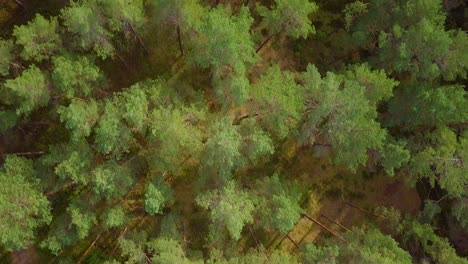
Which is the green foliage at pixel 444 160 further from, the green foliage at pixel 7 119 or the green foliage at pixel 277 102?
the green foliage at pixel 7 119

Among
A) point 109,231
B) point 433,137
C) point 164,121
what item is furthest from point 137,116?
point 433,137

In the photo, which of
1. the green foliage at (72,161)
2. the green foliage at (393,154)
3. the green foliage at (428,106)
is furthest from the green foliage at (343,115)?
the green foliage at (72,161)

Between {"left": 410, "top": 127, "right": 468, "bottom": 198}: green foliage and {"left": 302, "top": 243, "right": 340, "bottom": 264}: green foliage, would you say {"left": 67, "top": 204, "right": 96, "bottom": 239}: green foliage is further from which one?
{"left": 410, "top": 127, "right": 468, "bottom": 198}: green foliage

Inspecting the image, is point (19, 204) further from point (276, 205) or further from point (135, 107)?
point (276, 205)

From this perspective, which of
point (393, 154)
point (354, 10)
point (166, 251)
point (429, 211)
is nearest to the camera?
point (166, 251)

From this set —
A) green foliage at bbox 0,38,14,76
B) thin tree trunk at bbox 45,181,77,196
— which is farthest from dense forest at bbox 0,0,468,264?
thin tree trunk at bbox 45,181,77,196

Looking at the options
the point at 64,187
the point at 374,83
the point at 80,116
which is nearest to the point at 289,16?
the point at 374,83

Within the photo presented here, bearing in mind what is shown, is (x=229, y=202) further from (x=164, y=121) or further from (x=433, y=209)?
(x=433, y=209)
